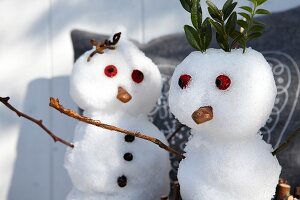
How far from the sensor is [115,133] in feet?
2.36

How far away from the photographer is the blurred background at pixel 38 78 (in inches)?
46.3

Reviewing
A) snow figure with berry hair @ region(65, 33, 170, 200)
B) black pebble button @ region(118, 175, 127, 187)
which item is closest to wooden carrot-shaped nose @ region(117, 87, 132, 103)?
snow figure with berry hair @ region(65, 33, 170, 200)

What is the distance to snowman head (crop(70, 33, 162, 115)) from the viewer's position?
722 millimetres

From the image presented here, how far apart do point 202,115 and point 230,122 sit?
0.04 m

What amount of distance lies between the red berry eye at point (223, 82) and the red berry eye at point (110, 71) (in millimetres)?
207

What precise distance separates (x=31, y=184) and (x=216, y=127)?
0.75 m

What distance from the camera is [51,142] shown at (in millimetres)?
1193

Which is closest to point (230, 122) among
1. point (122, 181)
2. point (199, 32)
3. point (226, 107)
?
point (226, 107)

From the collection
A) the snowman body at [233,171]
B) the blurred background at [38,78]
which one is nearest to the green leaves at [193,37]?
the snowman body at [233,171]

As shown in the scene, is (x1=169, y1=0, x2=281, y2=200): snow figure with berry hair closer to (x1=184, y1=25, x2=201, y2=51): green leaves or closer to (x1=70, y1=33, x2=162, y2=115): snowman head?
(x1=184, y1=25, x2=201, y2=51): green leaves

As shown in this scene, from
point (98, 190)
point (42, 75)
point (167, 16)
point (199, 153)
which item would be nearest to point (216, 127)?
point (199, 153)

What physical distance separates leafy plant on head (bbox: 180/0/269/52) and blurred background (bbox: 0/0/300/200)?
59cm

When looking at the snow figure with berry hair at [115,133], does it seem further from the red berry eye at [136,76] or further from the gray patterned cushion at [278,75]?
the gray patterned cushion at [278,75]

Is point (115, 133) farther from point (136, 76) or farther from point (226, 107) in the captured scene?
point (226, 107)
